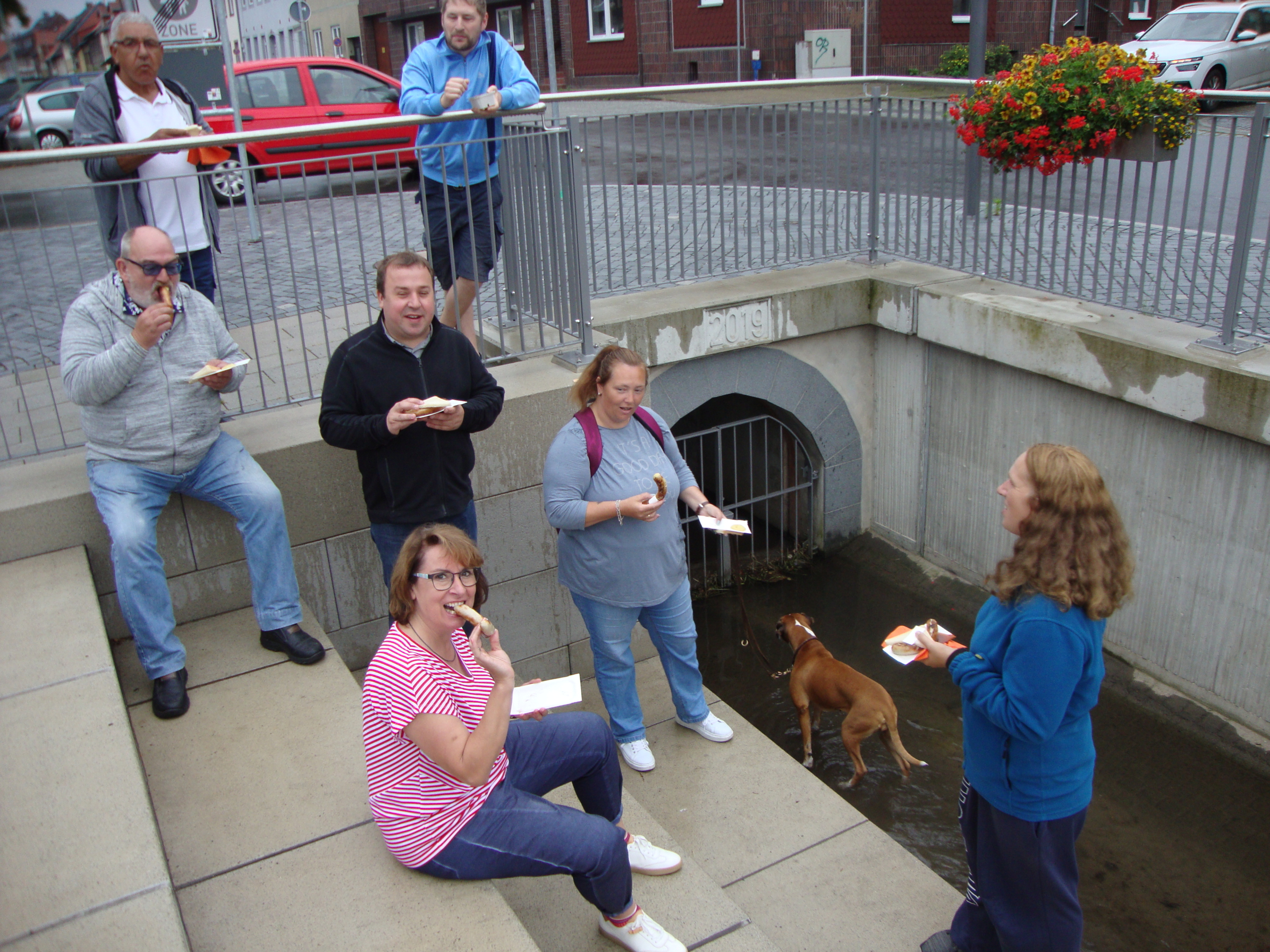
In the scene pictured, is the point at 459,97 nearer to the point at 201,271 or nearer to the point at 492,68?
the point at 492,68

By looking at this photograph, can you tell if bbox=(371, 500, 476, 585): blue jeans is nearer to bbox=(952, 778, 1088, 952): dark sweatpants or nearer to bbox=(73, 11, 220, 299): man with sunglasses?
bbox=(73, 11, 220, 299): man with sunglasses

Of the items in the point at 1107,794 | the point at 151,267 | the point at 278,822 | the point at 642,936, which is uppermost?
the point at 151,267

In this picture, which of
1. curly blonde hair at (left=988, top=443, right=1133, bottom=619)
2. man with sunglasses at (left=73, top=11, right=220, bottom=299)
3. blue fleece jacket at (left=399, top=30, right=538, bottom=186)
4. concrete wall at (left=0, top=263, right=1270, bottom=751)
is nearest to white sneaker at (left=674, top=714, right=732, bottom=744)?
concrete wall at (left=0, top=263, right=1270, bottom=751)

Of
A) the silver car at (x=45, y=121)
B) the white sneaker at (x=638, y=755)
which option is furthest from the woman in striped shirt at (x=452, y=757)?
the silver car at (x=45, y=121)

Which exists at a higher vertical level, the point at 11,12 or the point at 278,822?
the point at 11,12

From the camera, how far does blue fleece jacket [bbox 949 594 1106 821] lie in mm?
2781

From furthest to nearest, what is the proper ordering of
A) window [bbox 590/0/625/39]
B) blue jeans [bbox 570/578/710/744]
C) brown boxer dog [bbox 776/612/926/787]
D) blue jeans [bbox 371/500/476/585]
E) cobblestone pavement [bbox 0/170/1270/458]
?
1. window [bbox 590/0/625/39]
2. cobblestone pavement [bbox 0/170/1270/458]
3. brown boxer dog [bbox 776/612/926/787]
4. blue jeans [bbox 570/578/710/744]
5. blue jeans [bbox 371/500/476/585]

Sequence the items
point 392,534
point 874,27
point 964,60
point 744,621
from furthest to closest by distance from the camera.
A: point 874,27 → point 964,60 → point 744,621 → point 392,534

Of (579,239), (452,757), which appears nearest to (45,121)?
(579,239)

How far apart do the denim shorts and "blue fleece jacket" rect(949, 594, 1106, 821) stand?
3.25 m

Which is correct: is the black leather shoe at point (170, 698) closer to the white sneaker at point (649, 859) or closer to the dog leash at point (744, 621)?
the white sneaker at point (649, 859)

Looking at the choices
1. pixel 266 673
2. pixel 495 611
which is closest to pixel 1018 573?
pixel 266 673

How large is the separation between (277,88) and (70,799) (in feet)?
38.1

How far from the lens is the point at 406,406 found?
3.85 m
